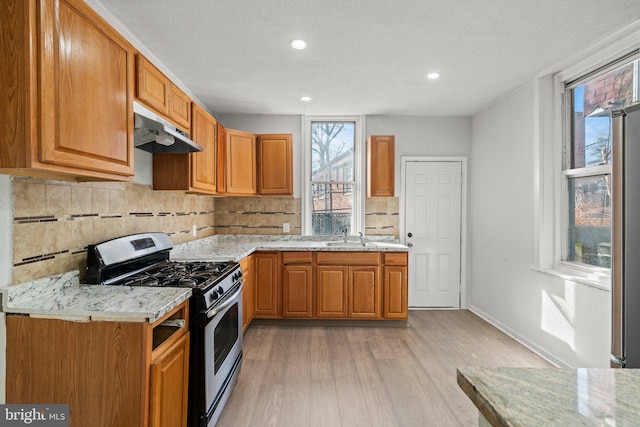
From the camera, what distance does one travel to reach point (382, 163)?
409cm

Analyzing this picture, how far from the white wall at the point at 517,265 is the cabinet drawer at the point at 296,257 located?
213 cm

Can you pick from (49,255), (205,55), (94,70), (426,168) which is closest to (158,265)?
(49,255)

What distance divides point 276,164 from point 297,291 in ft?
5.06

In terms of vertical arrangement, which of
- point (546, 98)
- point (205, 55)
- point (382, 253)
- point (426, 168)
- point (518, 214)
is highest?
point (205, 55)

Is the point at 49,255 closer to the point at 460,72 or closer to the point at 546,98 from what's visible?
the point at 460,72

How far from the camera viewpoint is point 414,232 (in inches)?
172

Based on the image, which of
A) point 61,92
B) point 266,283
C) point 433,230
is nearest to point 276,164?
point 266,283

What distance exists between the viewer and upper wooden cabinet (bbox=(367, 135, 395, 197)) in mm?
4082

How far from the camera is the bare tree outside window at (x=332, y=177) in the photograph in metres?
4.40

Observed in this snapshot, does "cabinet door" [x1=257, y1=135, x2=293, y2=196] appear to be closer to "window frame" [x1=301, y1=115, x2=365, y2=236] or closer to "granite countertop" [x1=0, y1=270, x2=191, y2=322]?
"window frame" [x1=301, y1=115, x2=365, y2=236]

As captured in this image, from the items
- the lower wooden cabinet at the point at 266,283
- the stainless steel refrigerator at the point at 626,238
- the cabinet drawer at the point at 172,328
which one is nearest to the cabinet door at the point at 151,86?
the cabinet drawer at the point at 172,328

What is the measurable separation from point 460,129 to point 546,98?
4.45 feet

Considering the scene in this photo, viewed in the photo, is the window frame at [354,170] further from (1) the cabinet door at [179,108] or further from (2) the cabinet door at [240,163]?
(1) the cabinet door at [179,108]

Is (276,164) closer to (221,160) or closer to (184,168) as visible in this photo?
(221,160)
